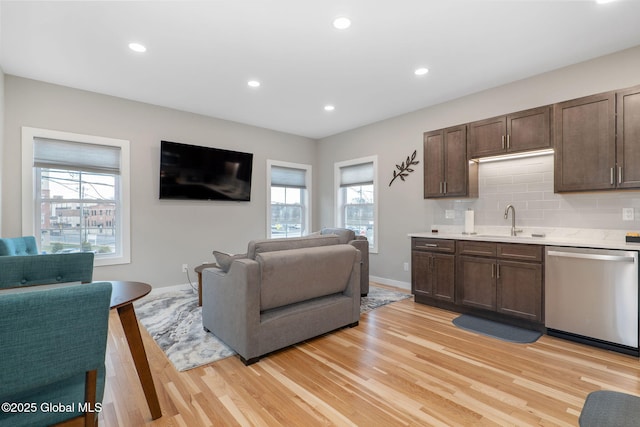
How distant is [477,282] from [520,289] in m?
0.42

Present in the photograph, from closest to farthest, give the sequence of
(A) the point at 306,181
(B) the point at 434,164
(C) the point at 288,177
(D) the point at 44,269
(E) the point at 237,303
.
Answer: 1. (D) the point at 44,269
2. (E) the point at 237,303
3. (B) the point at 434,164
4. (C) the point at 288,177
5. (A) the point at 306,181

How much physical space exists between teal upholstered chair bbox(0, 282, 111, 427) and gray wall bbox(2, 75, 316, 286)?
339 centimetres

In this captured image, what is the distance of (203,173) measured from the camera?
15.8 ft

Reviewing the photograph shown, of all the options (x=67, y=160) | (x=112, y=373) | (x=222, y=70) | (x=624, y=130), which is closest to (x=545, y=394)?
(x=624, y=130)

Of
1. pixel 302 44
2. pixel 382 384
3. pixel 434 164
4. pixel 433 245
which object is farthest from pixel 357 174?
pixel 382 384

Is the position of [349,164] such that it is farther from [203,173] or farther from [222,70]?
[222,70]

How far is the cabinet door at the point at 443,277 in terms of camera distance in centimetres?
367

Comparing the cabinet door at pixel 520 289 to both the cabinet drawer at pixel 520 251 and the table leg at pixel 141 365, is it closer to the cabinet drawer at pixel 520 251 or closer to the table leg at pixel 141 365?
the cabinet drawer at pixel 520 251

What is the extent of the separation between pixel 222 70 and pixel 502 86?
11.1 feet

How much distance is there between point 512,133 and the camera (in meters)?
3.44

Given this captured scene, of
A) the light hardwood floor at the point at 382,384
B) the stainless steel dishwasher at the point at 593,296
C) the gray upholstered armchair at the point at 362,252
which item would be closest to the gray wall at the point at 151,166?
the light hardwood floor at the point at 382,384

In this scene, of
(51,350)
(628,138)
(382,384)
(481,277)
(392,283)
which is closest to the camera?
(51,350)

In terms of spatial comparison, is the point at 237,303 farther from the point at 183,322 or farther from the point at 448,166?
the point at 448,166

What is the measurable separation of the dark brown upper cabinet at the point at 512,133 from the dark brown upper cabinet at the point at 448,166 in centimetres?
15
